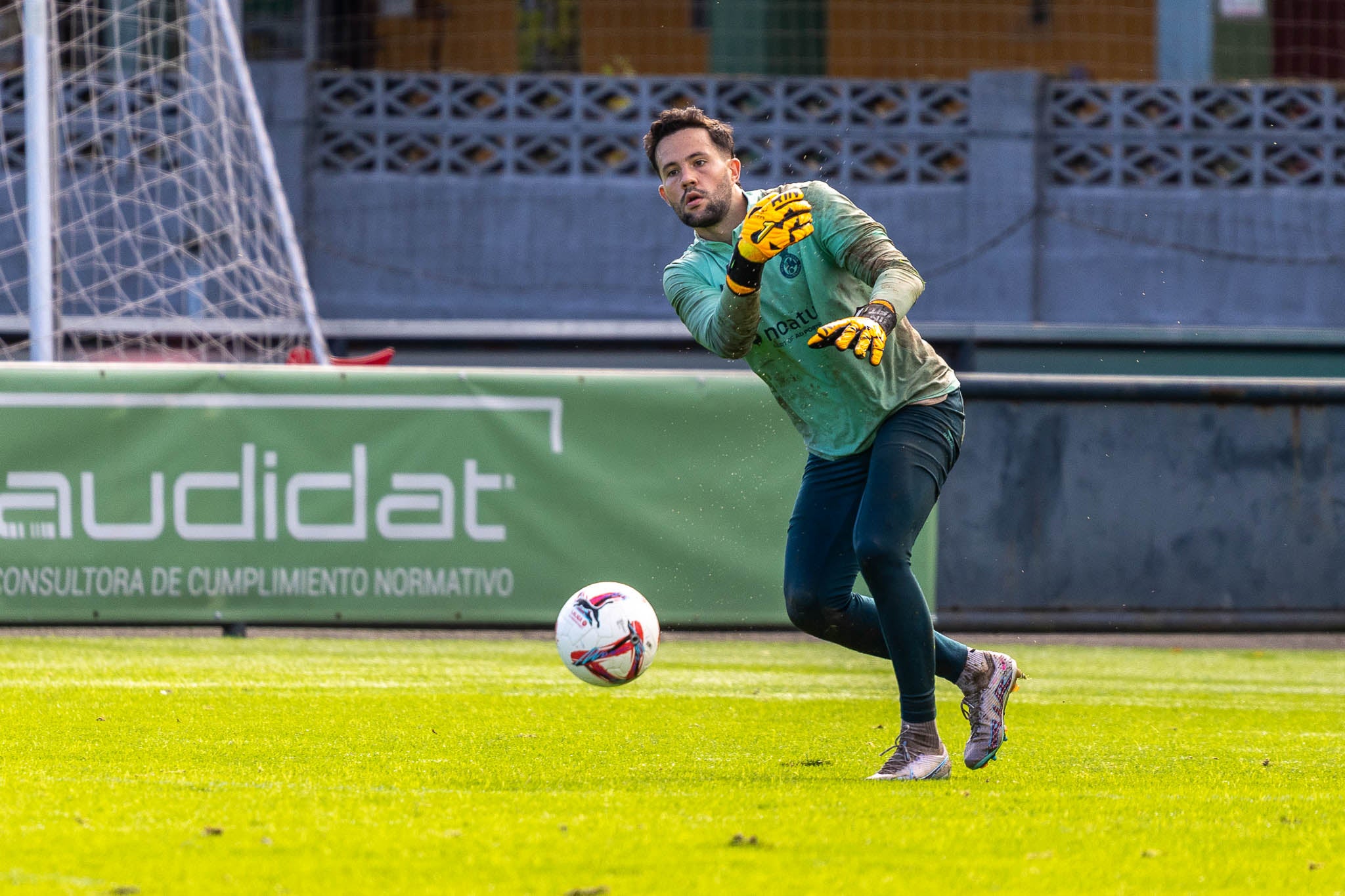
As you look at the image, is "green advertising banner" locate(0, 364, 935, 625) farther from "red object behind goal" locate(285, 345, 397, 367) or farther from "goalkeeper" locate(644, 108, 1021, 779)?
"goalkeeper" locate(644, 108, 1021, 779)

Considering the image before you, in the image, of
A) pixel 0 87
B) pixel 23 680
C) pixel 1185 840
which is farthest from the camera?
pixel 0 87

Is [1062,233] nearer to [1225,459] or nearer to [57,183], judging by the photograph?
[1225,459]

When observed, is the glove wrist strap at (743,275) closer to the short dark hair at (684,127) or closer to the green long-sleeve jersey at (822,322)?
the green long-sleeve jersey at (822,322)

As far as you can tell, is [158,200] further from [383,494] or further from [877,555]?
[877,555]

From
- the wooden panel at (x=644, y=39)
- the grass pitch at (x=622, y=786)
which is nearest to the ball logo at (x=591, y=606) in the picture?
the grass pitch at (x=622, y=786)

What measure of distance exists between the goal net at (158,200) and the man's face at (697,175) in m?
7.91

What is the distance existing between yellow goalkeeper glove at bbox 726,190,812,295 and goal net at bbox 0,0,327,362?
27.6ft

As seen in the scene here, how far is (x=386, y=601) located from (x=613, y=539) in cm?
139

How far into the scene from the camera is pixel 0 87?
51.5ft

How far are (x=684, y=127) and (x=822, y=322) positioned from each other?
0.73 meters

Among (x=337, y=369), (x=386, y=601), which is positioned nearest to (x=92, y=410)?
(x=337, y=369)

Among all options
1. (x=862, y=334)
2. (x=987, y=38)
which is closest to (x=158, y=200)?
(x=987, y=38)

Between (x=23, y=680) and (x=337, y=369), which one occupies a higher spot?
(x=337, y=369)

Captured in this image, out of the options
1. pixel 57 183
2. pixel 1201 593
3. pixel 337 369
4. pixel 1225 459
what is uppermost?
pixel 57 183
